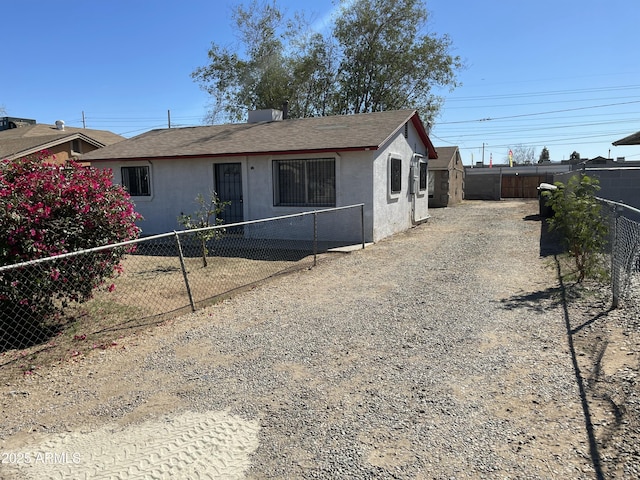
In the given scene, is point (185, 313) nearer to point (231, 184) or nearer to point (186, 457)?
point (186, 457)

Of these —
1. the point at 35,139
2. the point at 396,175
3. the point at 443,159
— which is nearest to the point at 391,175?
the point at 396,175

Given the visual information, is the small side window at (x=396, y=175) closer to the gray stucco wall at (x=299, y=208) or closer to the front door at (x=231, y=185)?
the gray stucco wall at (x=299, y=208)

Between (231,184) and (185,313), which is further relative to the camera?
(231,184)

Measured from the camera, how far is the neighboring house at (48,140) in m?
22.2

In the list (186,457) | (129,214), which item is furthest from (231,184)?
(186,457)

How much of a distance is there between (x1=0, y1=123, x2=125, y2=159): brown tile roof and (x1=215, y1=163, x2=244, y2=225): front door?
9803 millimetres

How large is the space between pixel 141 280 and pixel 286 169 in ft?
19.0

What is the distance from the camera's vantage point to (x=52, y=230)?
5.02m

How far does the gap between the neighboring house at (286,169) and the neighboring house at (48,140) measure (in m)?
6.46

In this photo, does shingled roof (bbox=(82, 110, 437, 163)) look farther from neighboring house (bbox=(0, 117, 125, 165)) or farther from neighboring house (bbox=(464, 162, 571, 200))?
neighboring house (bbox=(464, 162, 571, 200))

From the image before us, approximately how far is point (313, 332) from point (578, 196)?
15.3ft

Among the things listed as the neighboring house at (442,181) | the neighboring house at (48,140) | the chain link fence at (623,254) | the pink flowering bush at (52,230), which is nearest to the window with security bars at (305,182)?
the pink flowering bush at (52,230)

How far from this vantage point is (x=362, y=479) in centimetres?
267

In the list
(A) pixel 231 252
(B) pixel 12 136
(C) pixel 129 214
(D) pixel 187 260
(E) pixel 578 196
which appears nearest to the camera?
(C) pixel 129 214
